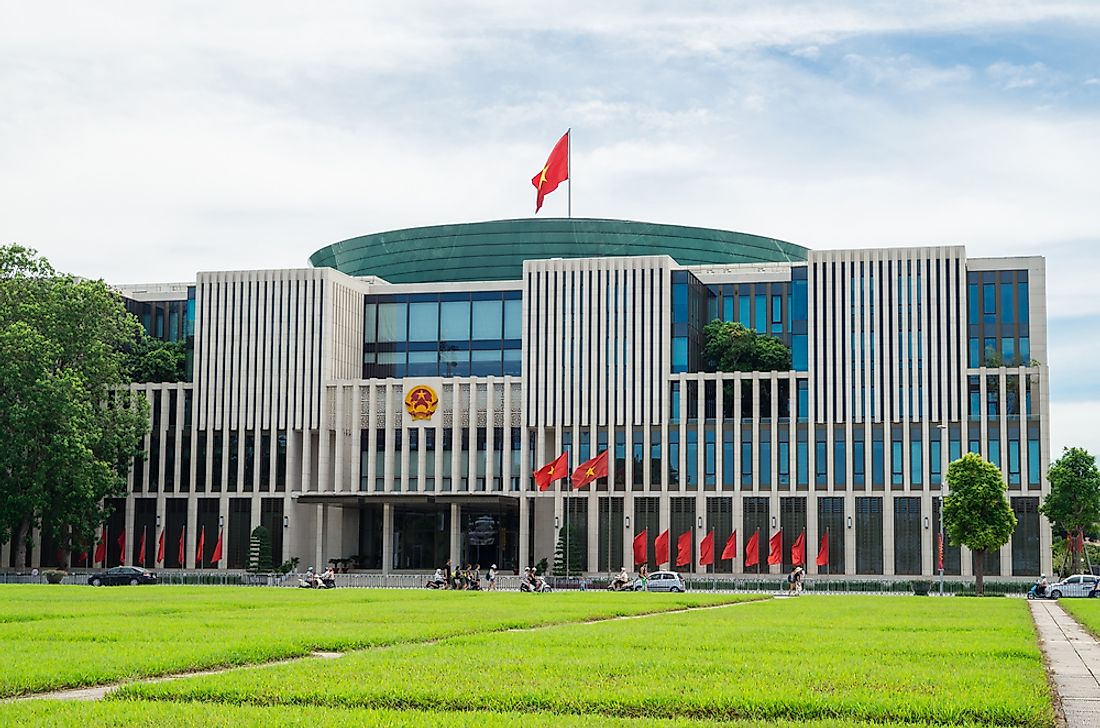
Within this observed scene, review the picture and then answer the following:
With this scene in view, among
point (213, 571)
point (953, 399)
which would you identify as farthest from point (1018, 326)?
point (213, 571)

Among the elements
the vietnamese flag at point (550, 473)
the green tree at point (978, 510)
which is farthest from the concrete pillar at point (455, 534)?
the green tree at point (978, 510)

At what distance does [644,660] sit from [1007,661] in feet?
20.1

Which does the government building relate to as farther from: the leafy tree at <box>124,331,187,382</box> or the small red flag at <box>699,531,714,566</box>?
the small red flag at <box>699,531,714,566</box>

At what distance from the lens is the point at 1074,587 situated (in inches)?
2940

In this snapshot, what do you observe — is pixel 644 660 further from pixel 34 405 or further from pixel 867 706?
pixel 34 405

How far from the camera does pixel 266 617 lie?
121 feet

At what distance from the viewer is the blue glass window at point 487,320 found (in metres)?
109

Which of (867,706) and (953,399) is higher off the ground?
(953,399)

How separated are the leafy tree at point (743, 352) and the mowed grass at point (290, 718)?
8702 cm

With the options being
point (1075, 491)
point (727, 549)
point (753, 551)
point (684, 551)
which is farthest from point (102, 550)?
point (1075, 491)

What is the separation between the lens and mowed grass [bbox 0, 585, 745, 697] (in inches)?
898

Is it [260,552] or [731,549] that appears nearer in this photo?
[731,549]

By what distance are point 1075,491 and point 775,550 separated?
19575 mm

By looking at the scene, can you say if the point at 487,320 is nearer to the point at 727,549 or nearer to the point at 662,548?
the point at 662,548
